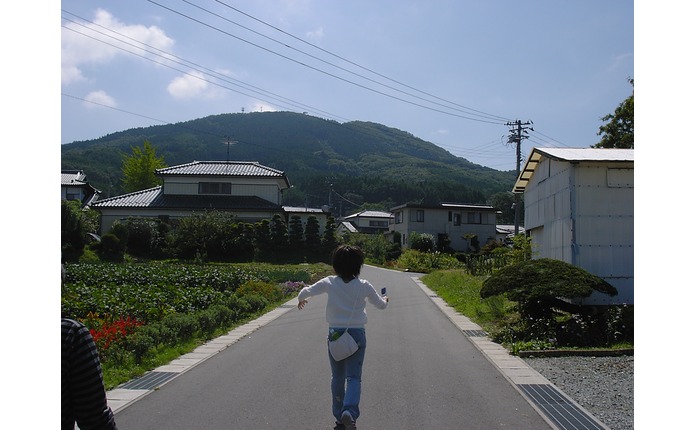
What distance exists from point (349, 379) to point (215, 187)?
37484mm

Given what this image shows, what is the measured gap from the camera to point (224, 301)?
13.8 metres

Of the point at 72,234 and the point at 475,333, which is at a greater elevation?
the point at 72,234

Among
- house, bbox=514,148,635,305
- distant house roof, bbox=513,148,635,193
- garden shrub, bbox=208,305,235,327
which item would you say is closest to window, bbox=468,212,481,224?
distant house roof, bbox=513,148,635,193

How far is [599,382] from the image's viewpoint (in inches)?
278

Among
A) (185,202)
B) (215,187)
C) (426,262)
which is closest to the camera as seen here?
(426,262)

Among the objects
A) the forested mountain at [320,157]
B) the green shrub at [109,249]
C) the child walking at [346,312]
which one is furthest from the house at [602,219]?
the forested mountain at [320,157]

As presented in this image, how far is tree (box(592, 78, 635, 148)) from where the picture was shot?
26.6 meters

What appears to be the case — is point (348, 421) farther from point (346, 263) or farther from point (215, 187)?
point (215, 187)

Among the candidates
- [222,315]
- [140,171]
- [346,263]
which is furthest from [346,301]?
[140,171]

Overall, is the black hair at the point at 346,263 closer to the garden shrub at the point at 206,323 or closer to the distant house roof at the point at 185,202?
the garden shrub at the point at 206,323

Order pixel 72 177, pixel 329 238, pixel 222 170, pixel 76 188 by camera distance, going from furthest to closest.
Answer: pixel 72 177
pixel 76 188
pixel 222 170
pixel 329 238

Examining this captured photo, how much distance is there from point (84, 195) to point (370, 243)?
28752 millimetres

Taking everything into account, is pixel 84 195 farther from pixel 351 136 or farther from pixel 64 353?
pixel 351 136
